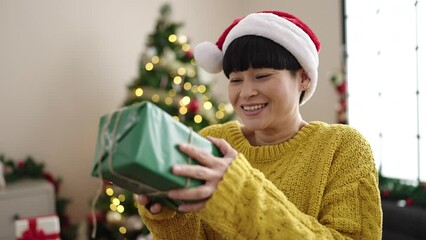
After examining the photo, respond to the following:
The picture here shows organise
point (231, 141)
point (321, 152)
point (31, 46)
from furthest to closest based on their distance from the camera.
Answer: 1. point (31, 46)
2. point (231, 141)
3. point (321, 152)

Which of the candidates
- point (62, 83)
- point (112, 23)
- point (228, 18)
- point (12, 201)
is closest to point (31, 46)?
point (62, 83)

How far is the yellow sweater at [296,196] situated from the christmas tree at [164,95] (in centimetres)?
163

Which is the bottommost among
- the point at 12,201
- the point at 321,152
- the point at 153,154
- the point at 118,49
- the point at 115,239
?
the point at 115,239

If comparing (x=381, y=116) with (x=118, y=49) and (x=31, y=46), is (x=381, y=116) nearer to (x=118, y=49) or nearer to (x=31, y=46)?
(x=118, y=49)

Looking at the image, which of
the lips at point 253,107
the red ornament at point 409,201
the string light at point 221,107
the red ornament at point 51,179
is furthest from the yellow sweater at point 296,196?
the red ornament at point 51,179

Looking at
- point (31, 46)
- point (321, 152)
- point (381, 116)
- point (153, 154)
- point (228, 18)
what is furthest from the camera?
point (228, 18)

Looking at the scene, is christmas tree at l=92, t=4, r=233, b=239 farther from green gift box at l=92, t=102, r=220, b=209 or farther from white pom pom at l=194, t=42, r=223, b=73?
green gift box at l=92, t=102, r=220, b=209

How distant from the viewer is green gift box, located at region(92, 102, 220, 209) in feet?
2.22

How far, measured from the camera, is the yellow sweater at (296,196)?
78 cm

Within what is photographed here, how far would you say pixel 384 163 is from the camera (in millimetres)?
2918

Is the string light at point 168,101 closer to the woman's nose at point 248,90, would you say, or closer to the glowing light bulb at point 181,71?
the glowing light bulb at point 181,71

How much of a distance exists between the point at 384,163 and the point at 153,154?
8.43ft

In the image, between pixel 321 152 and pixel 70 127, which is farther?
pixel 70 127

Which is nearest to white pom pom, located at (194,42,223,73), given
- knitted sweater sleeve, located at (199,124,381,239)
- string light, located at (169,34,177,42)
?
knitted sweater sleeve, located at (199,124,381,239)
